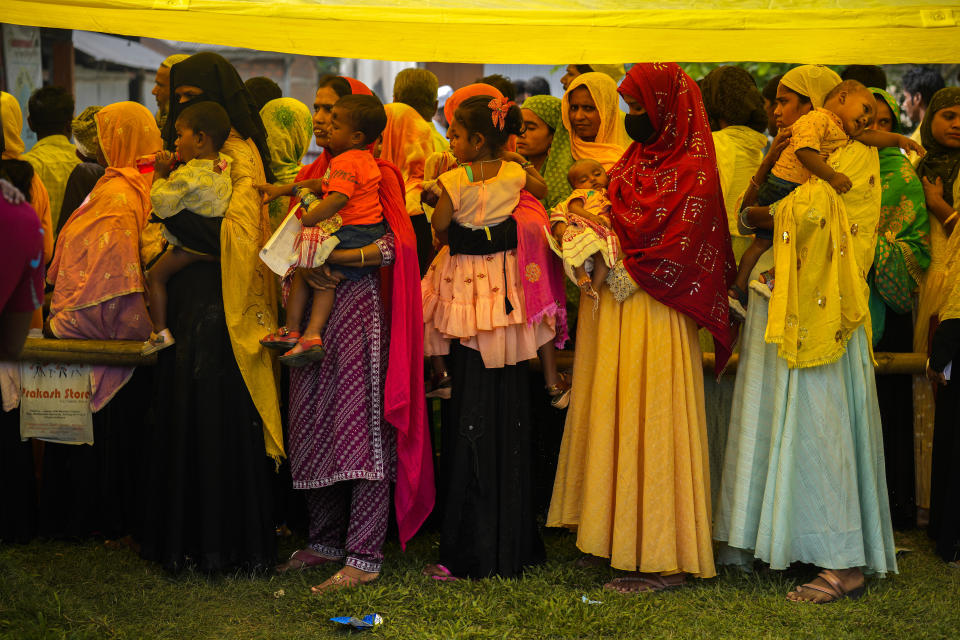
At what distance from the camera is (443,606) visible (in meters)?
4.32

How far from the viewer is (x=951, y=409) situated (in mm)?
5172

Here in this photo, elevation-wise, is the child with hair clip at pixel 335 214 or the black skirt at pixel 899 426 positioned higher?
the child with hair clip at pixel 335 214

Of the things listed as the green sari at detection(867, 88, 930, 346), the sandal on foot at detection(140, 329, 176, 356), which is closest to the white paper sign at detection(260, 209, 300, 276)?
the sandal on foot at detection(140, 329, 176, 356)

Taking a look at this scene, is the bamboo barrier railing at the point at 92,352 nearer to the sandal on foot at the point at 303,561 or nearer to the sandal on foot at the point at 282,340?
the sandal on foot at the point at 282,340

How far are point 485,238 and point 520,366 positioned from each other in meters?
0.60

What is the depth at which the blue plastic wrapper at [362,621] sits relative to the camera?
4.11 m

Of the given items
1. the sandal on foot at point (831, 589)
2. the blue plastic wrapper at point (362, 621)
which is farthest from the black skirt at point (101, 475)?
the sandal on foot at point (831, 589)

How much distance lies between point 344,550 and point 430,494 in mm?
514

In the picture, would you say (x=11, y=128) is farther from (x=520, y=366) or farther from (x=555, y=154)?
(x=520, y=366)

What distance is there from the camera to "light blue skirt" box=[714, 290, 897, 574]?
14.6ft

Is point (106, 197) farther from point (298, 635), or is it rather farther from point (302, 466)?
point (298, 635)

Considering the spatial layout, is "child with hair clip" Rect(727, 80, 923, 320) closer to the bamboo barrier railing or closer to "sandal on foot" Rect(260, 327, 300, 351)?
the bamboo barrier railing

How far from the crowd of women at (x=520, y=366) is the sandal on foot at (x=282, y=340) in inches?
6.0

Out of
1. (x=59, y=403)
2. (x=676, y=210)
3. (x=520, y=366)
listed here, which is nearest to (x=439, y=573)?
(x=520, y=366)
